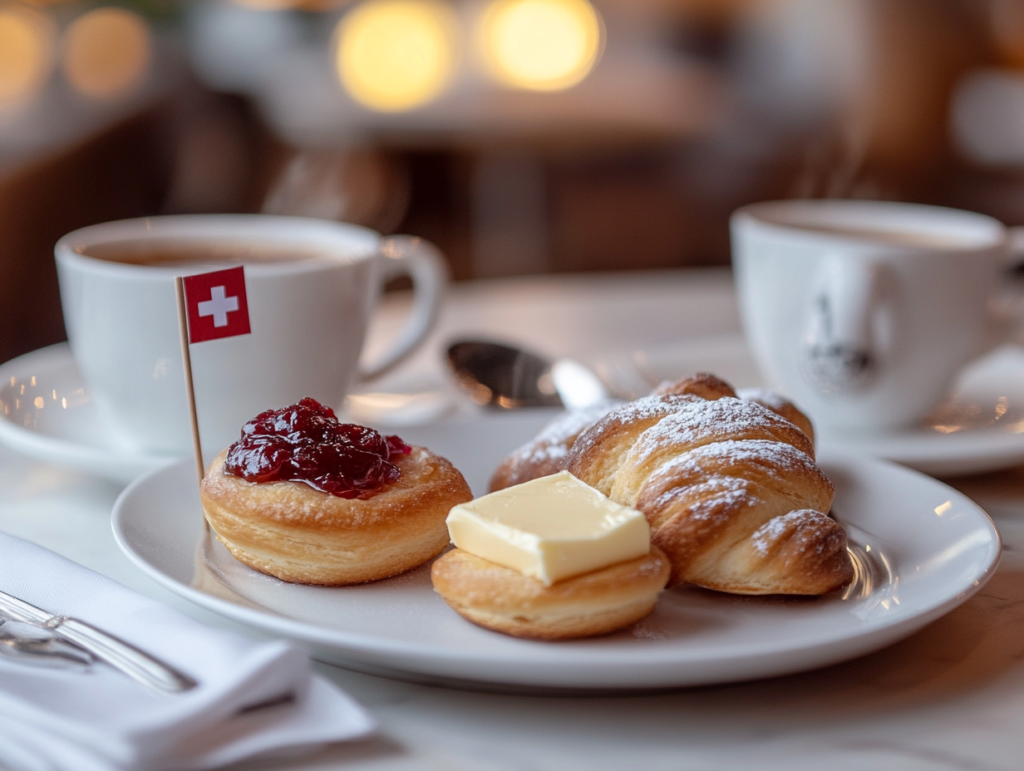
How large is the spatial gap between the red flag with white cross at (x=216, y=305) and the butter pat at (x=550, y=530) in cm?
38

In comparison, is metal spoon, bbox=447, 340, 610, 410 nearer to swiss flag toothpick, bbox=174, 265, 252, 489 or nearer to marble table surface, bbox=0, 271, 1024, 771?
swiss flag toothpick, bbox=174, 265, 252, 489

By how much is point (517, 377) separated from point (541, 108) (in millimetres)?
4811

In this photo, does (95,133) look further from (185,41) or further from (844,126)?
(844,126)

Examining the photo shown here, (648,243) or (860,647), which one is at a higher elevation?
(860,647)

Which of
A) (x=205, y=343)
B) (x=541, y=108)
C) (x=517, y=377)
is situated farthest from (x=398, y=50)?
(x=205, y=343)

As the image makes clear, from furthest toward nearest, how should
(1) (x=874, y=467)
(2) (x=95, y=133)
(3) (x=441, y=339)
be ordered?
(2) (x=95, y=133), (3) (x=441, y=339), (1) (x=874, y=467)

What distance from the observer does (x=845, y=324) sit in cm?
144

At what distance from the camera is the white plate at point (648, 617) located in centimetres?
75

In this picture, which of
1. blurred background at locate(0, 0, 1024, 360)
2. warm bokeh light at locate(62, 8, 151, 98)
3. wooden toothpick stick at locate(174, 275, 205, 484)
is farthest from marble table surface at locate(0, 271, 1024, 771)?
warm bokeh light at locate(62, 8, 151, 98)

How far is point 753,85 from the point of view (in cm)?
713

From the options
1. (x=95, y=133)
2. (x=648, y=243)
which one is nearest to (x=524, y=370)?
(x=95, y=133)

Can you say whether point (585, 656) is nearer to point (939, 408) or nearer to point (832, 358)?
point (832, 358)

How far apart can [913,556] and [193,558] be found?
0.65m

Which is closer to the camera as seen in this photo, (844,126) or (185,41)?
(185,41)
